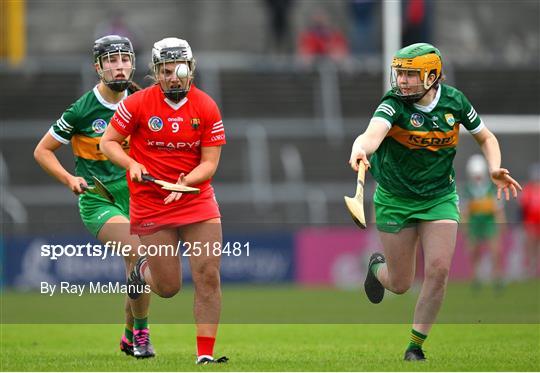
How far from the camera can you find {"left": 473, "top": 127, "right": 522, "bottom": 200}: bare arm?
10305mm

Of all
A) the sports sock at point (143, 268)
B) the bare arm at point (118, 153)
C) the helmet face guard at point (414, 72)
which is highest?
the helmet face guard at point (414, 72)

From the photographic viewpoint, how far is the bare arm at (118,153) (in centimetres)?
995

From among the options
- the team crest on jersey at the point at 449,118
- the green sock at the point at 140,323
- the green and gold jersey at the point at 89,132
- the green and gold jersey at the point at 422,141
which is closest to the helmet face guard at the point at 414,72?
the green and gold jersey at the point at 422,141

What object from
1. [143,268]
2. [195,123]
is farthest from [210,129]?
[143,268]

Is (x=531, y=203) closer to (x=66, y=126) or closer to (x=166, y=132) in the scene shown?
(x=66, y=126)

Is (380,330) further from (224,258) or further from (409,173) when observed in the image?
(224,258)

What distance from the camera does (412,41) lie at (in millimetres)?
21734

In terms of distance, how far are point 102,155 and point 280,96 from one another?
687 inches

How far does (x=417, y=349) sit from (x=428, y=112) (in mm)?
1858

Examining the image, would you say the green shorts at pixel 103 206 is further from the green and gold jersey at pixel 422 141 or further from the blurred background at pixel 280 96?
the blurred background at pixel 280 96

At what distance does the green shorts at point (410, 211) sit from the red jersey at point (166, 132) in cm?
151

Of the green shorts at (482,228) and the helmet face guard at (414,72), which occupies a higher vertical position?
the helmet face guard at (414,72)

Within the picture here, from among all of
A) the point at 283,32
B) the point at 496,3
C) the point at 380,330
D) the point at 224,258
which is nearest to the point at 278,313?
the point at 380,330

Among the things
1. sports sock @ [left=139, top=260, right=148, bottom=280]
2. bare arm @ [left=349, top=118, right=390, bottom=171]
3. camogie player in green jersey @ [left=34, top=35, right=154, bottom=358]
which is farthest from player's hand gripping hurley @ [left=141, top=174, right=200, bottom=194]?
bare arm @ [left=349, top=118, right=390, bottom=171]
